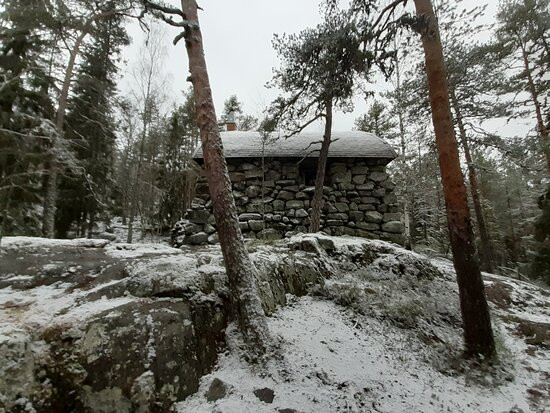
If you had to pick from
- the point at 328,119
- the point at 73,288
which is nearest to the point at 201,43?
the point at 73,288

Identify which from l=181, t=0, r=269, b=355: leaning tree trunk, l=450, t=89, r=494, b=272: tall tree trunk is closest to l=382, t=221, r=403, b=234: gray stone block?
l=450, t=89, r=494, b=272: tall tree trunk

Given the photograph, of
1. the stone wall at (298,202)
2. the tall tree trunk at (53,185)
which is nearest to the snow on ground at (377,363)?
the stone wall at (298,202)

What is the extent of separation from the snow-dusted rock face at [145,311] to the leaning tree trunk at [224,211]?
377 millimetres

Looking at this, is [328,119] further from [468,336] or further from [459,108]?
[468,336]

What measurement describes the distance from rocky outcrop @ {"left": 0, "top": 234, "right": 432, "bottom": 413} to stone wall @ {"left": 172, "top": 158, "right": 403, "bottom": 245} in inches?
169

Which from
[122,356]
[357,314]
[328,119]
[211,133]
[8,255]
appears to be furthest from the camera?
[328,119]

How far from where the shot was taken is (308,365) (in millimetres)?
3268

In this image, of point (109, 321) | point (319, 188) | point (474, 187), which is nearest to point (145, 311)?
point (109, 321)

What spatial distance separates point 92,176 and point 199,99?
36.7 ft

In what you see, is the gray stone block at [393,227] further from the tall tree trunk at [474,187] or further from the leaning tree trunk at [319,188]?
the tall tree trunk at [474,187]

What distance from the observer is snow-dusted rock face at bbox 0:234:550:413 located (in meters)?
2.37

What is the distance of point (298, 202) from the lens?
946 cm

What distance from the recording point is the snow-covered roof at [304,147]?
944 cm

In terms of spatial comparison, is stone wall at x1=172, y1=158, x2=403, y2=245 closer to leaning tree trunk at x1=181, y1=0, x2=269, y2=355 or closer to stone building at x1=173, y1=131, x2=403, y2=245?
stone building at x1=173, y1=131, x2=403, y2=245
